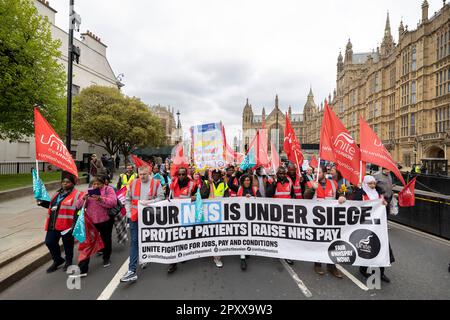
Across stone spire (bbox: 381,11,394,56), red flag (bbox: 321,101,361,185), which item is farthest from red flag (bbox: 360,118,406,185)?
stone spire (bbox: 381,11,394,56)

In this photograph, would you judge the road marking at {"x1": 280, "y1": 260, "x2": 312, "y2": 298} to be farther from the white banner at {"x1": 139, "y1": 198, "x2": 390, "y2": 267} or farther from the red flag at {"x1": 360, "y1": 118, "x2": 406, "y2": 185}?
the red flag at {"x1": 360, "y1": 118, "x2": 406, "y2": 185}

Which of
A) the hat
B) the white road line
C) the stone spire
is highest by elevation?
the stone spire

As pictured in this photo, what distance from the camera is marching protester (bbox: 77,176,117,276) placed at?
161 inches

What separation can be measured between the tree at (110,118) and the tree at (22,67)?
35.6 feet

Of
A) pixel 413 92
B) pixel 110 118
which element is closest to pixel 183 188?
pixel 110 118

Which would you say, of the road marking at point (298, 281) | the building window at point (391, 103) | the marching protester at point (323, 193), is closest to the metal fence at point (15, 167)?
the road marking at point (298, 281)

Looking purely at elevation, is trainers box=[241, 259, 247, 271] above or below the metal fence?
below

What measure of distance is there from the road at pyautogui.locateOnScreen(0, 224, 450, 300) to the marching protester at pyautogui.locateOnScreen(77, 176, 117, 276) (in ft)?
0.88

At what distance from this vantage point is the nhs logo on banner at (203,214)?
428 cm

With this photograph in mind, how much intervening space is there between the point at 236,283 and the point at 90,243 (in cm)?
278

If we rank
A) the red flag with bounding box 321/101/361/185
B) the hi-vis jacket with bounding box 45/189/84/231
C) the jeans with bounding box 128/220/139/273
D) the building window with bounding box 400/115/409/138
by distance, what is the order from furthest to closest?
the building window with bounding box 400/115/409/138 < the red flag with bounding box 321/101/361/185 < the hi-vis jacket with bounding box 45/189/84/231 < the jeans with bounding box 128/220/139/273

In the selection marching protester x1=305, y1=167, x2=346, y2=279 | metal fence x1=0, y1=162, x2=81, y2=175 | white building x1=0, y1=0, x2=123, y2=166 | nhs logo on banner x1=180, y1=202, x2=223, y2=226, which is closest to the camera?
marching protester x1=305, y1=167, x2=346, y2=279
